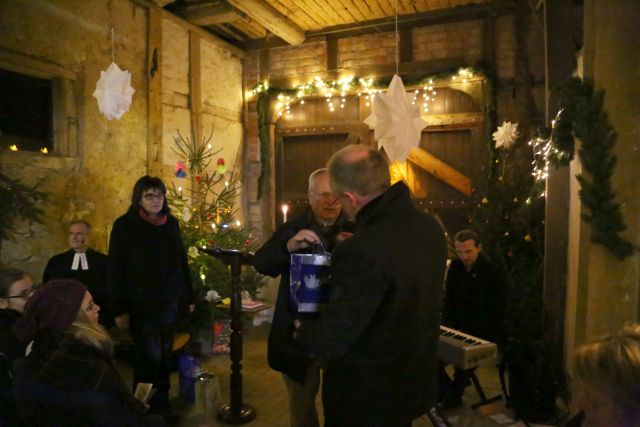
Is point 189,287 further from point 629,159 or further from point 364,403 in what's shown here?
point 629,159

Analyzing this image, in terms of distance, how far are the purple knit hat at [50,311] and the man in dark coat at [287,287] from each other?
101 centimetres

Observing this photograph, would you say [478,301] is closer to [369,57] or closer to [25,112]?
[369,57]

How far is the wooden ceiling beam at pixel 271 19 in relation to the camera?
599 cm

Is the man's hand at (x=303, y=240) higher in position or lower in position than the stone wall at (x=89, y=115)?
lower

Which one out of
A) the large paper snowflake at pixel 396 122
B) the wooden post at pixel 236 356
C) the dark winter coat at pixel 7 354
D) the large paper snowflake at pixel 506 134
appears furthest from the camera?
the large paper snowflake at pixel 506 134

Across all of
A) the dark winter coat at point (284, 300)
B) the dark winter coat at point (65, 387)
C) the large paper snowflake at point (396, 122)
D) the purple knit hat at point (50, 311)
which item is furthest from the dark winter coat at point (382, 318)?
the large paper snowflake at point (396, 122)

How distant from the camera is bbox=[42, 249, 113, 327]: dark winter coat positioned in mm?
4195

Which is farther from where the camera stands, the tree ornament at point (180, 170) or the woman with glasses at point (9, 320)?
the tree ornament at point (180, 170)

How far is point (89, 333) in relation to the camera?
6.88 feet

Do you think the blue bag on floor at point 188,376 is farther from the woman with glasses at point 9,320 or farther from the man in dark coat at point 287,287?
the woman with glasses at point 9,320

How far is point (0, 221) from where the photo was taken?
4.00 meters

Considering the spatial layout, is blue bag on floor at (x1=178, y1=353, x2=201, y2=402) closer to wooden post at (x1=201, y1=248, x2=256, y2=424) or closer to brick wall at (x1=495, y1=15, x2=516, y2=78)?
wooden post at (x1=201, y1=248, x2=256, y2=424)

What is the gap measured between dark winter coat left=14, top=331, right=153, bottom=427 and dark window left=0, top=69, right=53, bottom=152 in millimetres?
3418

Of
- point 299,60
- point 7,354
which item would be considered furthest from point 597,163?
point 299,60
